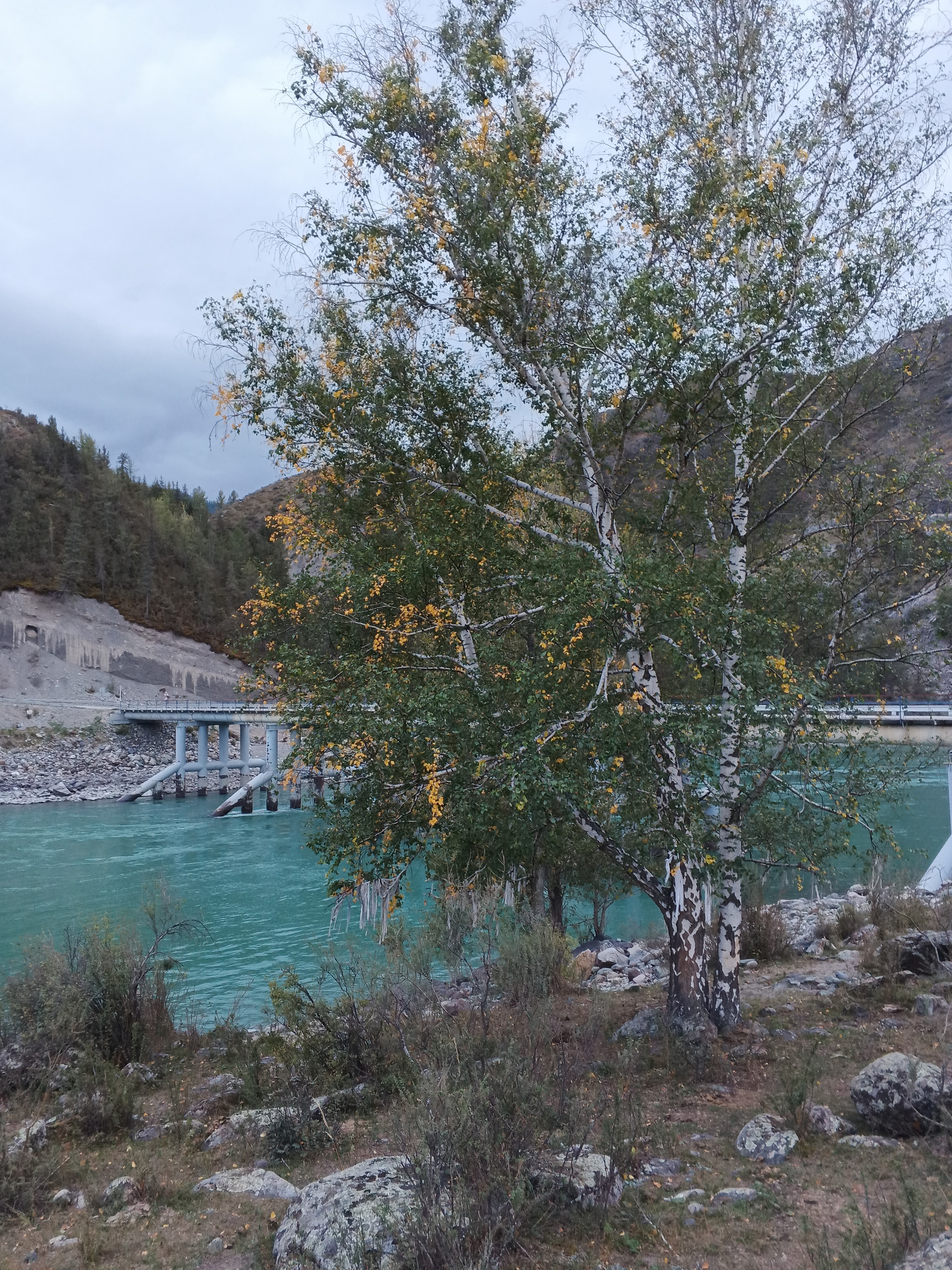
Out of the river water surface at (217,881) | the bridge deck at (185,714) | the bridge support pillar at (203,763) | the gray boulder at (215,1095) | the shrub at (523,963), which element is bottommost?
the river water surface at (217,881)

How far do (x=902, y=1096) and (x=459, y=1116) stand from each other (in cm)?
317

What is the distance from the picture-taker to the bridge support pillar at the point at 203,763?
56.7 metres

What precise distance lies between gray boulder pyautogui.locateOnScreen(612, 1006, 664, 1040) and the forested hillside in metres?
72.3

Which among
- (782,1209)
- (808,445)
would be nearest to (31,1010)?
(782,1209)

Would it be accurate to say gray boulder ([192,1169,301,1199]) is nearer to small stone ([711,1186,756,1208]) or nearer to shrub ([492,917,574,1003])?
shrub ([492,917,574,1003])

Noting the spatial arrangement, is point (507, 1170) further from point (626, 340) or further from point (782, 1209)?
Result: point (626, 340)

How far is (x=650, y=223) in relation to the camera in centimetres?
888

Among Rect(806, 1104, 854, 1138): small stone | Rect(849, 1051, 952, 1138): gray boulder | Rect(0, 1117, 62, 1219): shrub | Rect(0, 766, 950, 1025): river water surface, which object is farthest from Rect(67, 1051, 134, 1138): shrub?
Rect(849, 1051, 952, 1138): gray boulder

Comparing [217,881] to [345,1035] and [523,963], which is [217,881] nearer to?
[345,1035]

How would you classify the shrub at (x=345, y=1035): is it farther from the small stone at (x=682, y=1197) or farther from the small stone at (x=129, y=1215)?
the small stone at (x=682, y=1197)

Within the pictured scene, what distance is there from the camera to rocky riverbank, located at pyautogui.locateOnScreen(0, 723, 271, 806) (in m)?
51.5

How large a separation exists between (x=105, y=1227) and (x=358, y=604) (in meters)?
5.79

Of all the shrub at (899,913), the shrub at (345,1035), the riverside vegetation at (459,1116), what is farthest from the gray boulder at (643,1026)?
the shrub at (899,913)

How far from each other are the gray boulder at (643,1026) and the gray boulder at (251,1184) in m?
3.83
